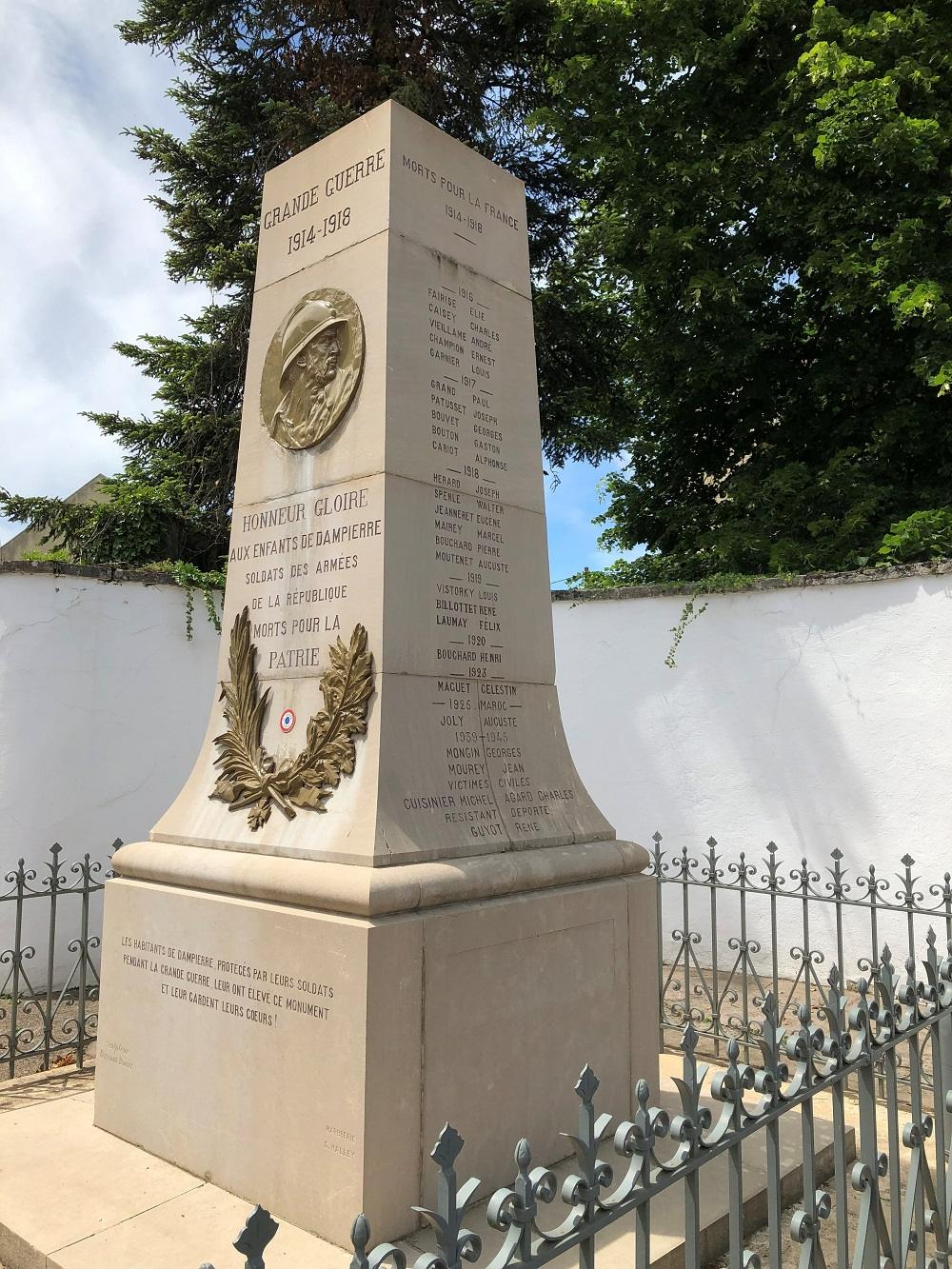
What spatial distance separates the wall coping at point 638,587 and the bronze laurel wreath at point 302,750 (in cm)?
421

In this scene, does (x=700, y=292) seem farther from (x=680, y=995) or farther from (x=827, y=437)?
(x=680, y=995)

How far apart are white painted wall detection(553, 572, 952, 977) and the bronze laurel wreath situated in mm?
4854

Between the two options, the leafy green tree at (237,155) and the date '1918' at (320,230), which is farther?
the leafy green tree at (237,155)

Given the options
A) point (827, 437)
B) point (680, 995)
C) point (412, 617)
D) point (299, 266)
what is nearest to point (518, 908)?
point (412, 617)

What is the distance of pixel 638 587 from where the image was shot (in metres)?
8.45

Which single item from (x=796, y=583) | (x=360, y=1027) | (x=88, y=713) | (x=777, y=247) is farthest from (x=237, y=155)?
(x=360, y=1027)

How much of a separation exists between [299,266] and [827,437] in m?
8.71

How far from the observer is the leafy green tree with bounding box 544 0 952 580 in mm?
9523

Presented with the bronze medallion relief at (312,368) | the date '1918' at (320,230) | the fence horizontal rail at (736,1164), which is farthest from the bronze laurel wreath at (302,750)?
the date '1918' at (320,230)

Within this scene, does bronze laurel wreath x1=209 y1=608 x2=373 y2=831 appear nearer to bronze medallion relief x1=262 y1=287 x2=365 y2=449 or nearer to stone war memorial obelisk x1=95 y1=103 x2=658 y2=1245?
stone war memorial obelisk x1=95 y1=103 x2=658 y2=1245

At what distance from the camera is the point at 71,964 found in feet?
24.2

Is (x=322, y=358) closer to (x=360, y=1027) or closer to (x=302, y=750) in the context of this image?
(x=302, y=750)

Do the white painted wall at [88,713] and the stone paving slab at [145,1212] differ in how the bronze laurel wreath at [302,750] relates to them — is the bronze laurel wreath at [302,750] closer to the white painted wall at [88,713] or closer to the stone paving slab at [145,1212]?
the stone paving slab at [145,1212]

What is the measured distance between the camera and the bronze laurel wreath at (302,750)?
3637 millimetres
